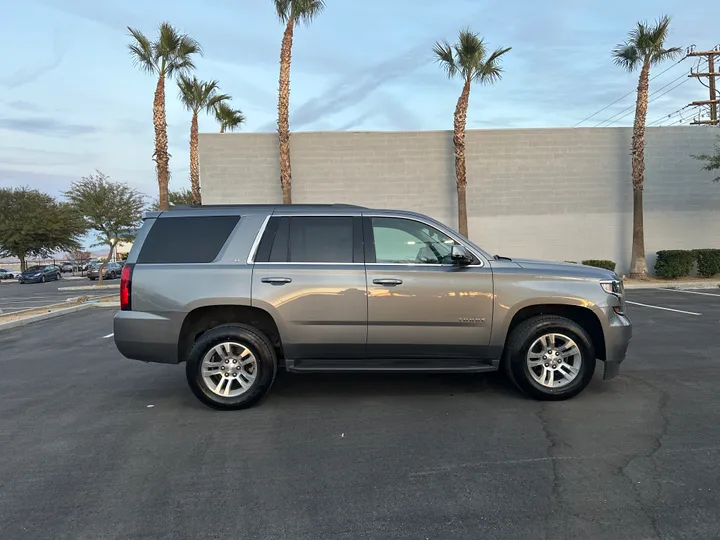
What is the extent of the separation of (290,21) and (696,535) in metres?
18.3

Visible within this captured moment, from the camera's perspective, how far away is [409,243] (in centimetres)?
523

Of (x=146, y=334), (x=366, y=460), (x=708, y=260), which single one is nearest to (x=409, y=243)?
(x=366, y=460)

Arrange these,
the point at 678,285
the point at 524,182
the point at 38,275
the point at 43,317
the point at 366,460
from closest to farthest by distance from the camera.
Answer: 1. the point at 366,460
2. the point at 43,317
3. the point at 678,285
4. the point at 524,182
5. the point at 38,275

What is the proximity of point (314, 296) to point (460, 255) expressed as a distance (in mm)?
1532

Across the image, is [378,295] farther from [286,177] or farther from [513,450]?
[286,177]

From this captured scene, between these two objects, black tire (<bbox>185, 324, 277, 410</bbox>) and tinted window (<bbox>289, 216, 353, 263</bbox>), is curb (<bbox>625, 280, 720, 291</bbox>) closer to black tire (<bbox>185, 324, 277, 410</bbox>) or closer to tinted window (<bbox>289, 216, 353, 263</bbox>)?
tinted window (<bbox>289, 216, 353, 263</bbox>)

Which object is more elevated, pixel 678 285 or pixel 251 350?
pixel 251 350

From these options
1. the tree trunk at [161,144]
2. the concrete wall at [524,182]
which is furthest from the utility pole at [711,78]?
the tree trunk at [161,144]

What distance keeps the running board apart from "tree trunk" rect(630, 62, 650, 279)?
16.4m

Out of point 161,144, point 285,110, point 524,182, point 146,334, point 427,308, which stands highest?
Answer: point 285,110

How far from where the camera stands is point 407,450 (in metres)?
4.00

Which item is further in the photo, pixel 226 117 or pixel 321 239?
pixel 226 117

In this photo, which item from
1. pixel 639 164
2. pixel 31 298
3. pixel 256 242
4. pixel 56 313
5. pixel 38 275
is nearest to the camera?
pixel 256 242

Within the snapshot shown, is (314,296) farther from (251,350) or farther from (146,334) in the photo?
(146,334)
